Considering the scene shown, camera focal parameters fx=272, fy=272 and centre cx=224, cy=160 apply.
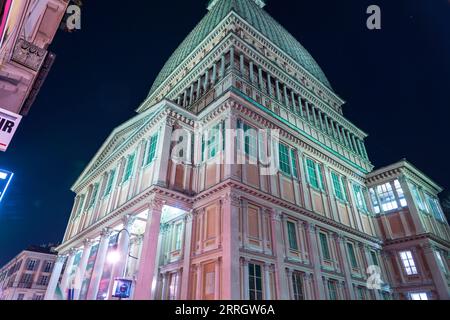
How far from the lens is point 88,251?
→ 22.1 meters

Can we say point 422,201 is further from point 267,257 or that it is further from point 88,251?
point 88,251

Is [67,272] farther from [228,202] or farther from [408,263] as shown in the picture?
[408,263]

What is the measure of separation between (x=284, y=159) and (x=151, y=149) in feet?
33.1

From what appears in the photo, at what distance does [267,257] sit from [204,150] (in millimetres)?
8553

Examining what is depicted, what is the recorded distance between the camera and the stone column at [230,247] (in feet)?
43.3

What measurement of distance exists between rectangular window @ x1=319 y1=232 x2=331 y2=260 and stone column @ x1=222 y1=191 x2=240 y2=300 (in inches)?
314

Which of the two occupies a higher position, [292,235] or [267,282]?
[292,235]

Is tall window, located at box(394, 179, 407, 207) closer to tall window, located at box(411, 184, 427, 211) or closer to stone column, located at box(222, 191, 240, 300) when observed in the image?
tall window, located at box(411, 184, 427, 211)

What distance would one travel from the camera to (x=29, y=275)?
2308 inches

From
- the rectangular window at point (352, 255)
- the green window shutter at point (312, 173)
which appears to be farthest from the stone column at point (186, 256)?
the rectangular window at point (352, 255)

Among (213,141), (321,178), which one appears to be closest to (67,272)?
(213,141)

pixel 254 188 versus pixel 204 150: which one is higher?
pixel 204 150

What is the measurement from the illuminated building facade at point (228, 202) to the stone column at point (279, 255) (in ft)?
0.24
